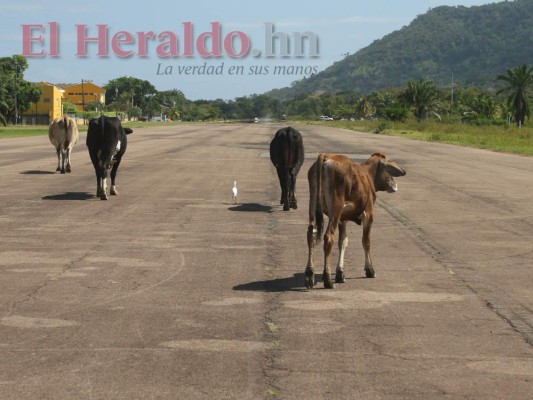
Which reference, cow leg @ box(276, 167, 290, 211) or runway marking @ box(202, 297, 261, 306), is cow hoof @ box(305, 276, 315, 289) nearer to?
runway marking @ box(202, 297, 261, 306)

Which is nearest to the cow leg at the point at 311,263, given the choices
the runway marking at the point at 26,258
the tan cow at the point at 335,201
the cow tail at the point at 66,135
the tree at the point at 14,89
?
the tan cow at the point at 335,201

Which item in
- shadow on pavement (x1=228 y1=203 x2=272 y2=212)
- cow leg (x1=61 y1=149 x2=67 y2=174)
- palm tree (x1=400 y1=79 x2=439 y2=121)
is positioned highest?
palm tree (x1=400 y1=79 x2=439 y2=121)

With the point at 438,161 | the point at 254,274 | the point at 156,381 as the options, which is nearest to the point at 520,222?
the point at 254,274

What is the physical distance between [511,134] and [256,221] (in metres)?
61.2

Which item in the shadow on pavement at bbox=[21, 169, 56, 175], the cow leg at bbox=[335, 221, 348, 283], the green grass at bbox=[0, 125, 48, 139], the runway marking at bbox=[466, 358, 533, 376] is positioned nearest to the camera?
the runway marking at bbox=[466, 358, 533, 376]

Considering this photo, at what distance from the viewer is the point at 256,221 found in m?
16.4

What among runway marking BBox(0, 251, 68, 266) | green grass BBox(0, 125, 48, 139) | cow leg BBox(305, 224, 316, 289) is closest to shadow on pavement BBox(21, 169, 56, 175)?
runway marking BBox(0, 251, 68, 266)

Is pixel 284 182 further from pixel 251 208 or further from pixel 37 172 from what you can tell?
pixel 37 172

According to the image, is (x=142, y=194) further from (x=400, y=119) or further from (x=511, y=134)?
(x=400, y=119)

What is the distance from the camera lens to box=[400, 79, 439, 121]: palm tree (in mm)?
131500

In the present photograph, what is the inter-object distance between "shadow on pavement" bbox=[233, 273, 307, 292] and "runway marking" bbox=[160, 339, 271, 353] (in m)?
2.32

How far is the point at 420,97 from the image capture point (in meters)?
132

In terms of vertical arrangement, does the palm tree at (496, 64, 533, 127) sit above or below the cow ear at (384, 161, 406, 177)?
above

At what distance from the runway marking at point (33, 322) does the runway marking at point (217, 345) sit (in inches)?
47.5
